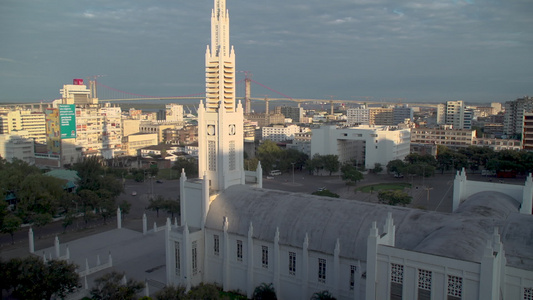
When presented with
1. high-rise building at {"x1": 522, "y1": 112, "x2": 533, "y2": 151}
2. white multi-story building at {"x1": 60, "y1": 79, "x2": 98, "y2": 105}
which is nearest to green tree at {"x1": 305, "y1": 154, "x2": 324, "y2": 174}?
high-rise building at {"x1": 522, "y1": 112, "x2": 533, "y2": 151}

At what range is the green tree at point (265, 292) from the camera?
1717cm

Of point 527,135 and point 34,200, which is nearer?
point 34,200

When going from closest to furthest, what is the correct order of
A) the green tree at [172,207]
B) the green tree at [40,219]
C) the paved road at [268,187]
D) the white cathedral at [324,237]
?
the white cathedral at [324,237] → the green tree at [40,219] → the paved road at [268,187] → the green tree at [172,207]

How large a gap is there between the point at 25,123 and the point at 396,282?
91.3 metres

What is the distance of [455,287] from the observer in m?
10.7

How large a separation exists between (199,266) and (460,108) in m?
106

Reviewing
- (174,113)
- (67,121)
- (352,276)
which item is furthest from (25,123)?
(352,276)

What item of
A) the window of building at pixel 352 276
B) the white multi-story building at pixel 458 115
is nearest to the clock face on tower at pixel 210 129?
the window of building at pixel 352 276

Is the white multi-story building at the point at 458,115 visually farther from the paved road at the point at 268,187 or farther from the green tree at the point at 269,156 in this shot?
the green tree at the point at 269,156

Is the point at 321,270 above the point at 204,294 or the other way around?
the other way around

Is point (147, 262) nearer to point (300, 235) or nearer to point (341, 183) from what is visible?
point (300, 235)

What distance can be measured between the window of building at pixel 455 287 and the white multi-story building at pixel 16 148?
64.2 metres

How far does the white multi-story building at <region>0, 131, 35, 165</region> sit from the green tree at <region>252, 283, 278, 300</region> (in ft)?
183

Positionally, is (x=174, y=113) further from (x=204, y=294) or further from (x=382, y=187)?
(x=204, y=294)
